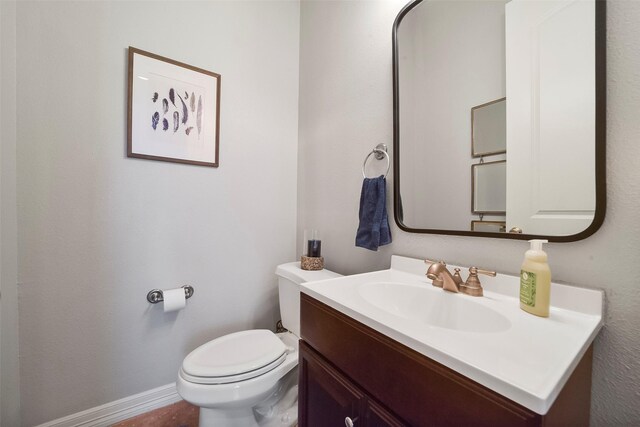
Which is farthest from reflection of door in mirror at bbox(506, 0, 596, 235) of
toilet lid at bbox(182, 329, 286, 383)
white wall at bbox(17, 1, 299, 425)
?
white wall at bbox(17, 1, 299, 425)

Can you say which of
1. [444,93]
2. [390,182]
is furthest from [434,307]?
[444,93]

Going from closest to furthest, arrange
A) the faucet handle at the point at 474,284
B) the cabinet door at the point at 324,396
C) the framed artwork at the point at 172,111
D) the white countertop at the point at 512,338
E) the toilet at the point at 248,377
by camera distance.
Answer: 1. the white countertop at the point at 512,338
2. the cabinet door at the point at 324,396
3. the faucet handle at the point at 474,284
4. the toilet at the point at 248,377
5. the framed artwork at the point at 172,111

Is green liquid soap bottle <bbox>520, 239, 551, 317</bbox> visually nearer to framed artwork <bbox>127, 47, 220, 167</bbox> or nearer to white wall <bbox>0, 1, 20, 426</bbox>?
framed artwork <bbox>127, 47, 220, 167</bbox>

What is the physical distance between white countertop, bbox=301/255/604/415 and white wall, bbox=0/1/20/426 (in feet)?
3.99

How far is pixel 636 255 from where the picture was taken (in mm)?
547

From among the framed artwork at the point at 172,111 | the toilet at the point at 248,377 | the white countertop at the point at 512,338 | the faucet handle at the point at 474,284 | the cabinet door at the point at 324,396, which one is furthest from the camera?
the framed artwork at the point at 172,111

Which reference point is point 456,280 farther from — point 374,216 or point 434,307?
point 374,216

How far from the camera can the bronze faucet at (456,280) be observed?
72 centimetres

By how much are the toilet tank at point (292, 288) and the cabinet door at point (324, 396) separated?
0.45m

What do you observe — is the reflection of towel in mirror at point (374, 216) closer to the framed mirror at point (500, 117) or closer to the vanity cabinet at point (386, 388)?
the framed mirror at point (500, 117)

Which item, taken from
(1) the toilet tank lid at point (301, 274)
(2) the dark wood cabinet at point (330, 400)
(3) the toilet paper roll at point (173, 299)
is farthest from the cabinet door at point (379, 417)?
(3) the toilet paper roll at point (173, 299)

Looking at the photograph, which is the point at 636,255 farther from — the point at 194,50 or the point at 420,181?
the point at 194,50

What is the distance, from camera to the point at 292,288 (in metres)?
1.29

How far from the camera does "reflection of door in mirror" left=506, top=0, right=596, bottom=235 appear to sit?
0.61 m
